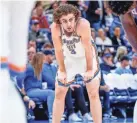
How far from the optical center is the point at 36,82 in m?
2.91

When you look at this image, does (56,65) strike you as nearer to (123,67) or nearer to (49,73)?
(49,73)

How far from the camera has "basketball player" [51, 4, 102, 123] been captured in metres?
2.31

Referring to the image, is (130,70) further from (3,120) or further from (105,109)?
(3,120)

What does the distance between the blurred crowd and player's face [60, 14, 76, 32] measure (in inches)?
11.3

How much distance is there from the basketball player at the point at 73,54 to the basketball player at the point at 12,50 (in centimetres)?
107

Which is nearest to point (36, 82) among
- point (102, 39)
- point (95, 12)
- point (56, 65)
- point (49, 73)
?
point (49, 73)

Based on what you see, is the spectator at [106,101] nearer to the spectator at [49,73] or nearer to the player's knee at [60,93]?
the spectator at [49,73]

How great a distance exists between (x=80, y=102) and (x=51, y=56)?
1.29ft

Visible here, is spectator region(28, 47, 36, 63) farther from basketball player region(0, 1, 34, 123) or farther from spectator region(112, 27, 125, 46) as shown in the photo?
basketball player region(0, 1, 34, 123)

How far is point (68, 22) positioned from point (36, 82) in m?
0.73

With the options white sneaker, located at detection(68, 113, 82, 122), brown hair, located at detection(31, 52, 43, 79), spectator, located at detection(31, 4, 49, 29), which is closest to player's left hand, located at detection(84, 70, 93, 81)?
brown hair, located at detection(31, 52, 43, 79)

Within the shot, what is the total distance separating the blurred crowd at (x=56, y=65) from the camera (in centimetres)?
291

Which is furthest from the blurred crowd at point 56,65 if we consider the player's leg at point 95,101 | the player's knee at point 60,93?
the player's leg at point 95,101

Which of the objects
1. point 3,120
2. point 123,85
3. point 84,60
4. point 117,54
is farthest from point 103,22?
point 3,120
